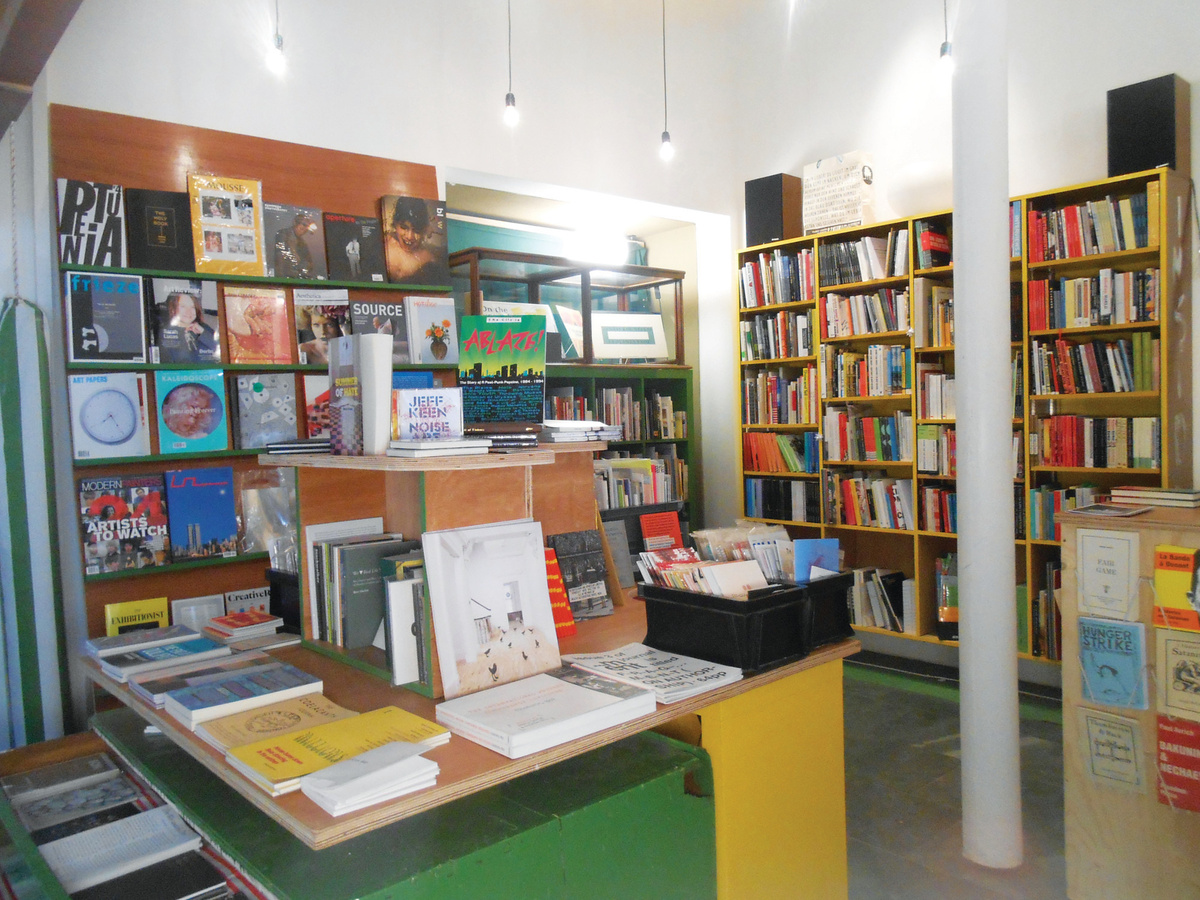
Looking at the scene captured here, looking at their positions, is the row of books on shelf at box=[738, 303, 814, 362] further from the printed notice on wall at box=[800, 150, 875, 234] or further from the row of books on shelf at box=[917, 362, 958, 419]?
the row of books on shelf at box=[917, 362, 958, 419]

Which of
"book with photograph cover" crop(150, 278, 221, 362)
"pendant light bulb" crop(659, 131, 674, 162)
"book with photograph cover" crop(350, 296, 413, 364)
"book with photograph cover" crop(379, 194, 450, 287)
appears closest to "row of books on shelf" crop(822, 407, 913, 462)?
"pendant light bulb" crop(659, 131, 674, 162)

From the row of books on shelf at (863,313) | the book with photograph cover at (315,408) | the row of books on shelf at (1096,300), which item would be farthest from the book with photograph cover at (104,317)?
the row of books on shelf at (1096,300)

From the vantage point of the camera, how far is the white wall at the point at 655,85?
143 inches

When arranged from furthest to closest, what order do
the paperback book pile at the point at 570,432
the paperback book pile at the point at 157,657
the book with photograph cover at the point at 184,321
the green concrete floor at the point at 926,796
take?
the book with photograph cover at the point at 184,321, the green concrete floor at the point at 926,796, the paperback book pile at the point at 570,432, the paperback book pile at the point at 157,657

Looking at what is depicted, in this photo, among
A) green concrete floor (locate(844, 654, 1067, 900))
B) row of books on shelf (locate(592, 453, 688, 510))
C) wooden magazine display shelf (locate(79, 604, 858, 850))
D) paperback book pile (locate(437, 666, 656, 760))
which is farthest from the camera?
row of books on shelf (locate(592, 453, 688, 510))

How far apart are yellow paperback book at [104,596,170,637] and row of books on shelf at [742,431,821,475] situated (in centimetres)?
358

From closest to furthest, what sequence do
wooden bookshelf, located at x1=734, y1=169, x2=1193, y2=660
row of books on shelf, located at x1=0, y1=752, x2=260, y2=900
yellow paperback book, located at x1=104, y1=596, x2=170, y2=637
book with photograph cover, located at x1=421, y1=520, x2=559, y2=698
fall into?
row of books on shelf, located at x1=0, y1=752, x2=260, y2=900, book with photograph cover, located at x1=421, y1=520, x2=559, y2=698, yellow paperback book, located at x1=104, y1=596, x2=170, y2=637, wooden bookshelf, located at x1=734, y1=169, x2=1193, y2=660

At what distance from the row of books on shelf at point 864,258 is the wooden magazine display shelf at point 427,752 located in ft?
9.74

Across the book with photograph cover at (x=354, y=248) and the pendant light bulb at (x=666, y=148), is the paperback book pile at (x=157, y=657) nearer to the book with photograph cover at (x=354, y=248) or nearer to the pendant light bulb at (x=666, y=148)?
the book with photograph cover at (x=354, y=248)

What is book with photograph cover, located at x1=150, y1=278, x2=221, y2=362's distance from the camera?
3359 millimetres

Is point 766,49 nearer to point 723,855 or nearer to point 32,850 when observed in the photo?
point 723,855

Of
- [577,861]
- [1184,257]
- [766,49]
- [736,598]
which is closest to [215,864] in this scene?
[577,861]

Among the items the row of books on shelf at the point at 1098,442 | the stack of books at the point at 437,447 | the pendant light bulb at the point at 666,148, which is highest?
the pendant light bulb at the point at 666,148

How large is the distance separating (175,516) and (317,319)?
3.57ft
